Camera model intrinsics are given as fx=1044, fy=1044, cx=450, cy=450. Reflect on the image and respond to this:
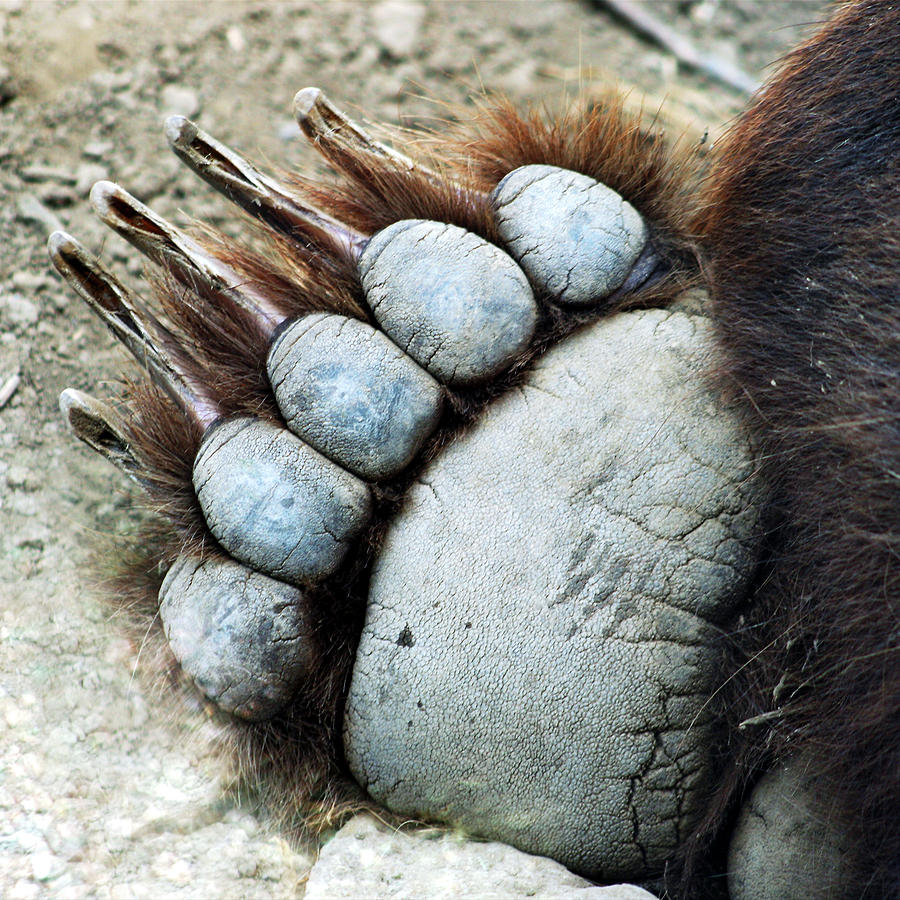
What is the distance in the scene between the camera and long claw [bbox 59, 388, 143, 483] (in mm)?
1121

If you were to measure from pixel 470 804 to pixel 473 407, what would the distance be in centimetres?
41

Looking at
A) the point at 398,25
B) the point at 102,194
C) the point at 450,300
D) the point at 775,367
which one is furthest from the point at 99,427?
the point at 398,25

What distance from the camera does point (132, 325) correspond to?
1.16m

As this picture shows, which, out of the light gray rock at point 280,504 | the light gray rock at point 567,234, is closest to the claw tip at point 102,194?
the light gray rock at point 280,504

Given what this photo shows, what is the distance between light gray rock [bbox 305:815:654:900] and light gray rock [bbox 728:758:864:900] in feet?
0.36

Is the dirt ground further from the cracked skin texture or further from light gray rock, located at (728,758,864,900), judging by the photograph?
light gray rock, located at (728,758,864,900)

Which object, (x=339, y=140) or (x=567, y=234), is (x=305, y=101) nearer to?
(x=339, y=140)

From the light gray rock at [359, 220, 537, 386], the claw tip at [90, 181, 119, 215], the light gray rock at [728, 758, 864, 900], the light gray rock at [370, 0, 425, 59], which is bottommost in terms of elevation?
the light gray rock at [728, 758, 864, 900]

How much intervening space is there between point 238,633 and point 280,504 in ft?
0.44

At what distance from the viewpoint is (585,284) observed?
44.1 inches

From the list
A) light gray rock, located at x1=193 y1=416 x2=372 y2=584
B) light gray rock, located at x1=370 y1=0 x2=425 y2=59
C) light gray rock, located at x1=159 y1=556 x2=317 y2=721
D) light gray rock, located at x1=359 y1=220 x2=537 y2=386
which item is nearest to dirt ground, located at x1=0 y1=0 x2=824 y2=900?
light gray rock, located at x1=370 y1=0 x2=425 y2=59

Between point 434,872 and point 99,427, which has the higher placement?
point 99,427

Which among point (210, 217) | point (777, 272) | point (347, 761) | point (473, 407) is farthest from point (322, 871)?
point (210, 217)

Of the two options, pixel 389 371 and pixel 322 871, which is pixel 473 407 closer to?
pixel 389 371
